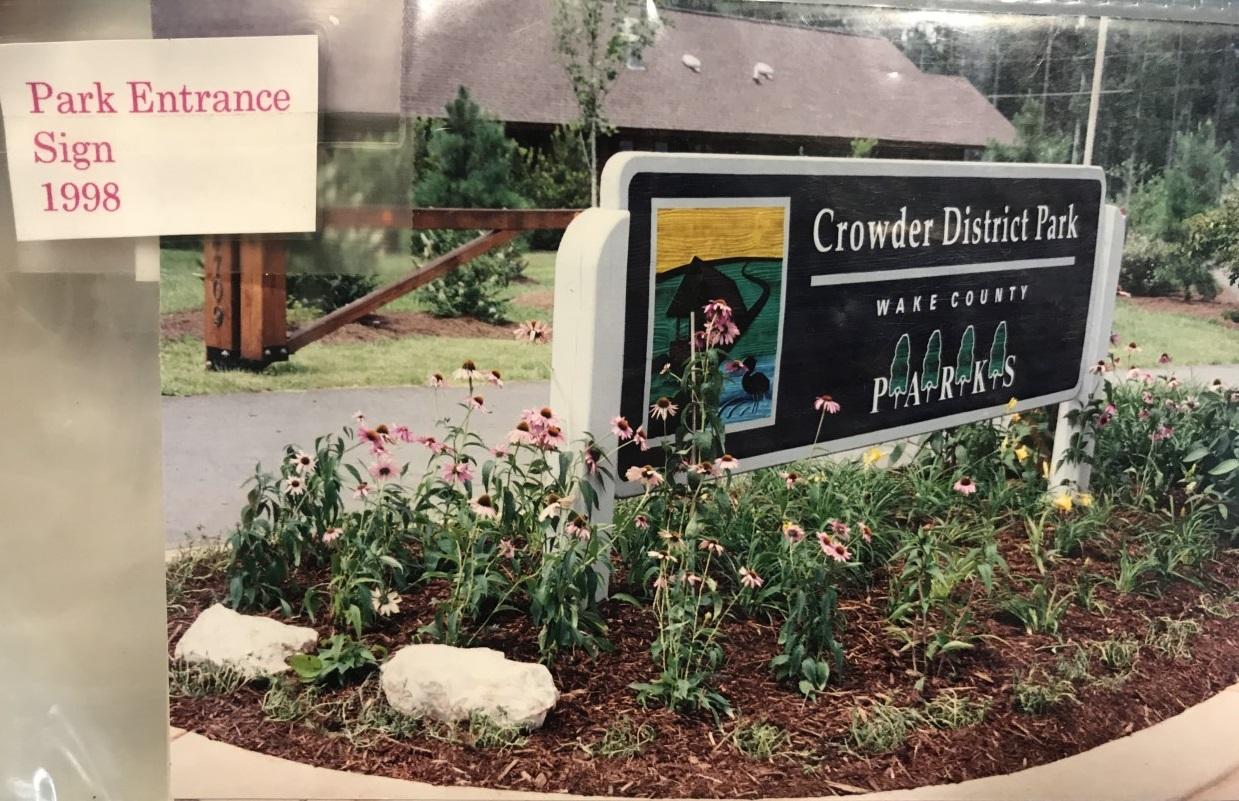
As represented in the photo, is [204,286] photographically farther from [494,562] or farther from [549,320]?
[494,562]

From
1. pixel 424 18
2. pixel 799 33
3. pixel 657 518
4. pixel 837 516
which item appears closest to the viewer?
pixel 424 18

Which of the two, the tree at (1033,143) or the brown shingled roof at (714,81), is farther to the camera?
the tree at (1033,143)

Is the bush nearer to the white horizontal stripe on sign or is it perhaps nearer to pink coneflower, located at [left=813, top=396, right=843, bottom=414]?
the white horizontal stripe on sign

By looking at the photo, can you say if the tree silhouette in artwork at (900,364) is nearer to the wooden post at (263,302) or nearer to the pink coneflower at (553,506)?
the pink coneflower at (553,506)

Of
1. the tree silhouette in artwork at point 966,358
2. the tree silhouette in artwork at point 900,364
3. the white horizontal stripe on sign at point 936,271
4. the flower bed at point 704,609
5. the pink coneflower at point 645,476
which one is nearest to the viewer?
the flower bed at point 704,609

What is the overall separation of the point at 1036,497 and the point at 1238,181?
85cm

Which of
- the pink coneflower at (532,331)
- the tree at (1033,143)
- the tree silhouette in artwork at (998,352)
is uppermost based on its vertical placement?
the tree at (1033,143)

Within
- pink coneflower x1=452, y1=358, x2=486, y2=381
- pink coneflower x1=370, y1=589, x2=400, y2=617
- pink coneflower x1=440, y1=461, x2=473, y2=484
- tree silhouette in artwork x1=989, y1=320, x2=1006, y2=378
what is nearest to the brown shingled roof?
pink coneflower x1=452, y1=358, x2=486, y2=381

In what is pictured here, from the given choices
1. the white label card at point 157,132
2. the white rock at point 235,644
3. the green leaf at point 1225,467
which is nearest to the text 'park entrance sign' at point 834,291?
the green leaf at point 1225,467

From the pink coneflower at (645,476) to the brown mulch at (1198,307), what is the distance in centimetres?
95

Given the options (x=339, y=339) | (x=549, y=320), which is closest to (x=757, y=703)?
(x=549, y=320)

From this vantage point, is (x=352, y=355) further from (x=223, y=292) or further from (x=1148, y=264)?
Result: (x=1148, y=264)

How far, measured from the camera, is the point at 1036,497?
2.48 metres

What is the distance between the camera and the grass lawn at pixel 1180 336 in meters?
2.00
